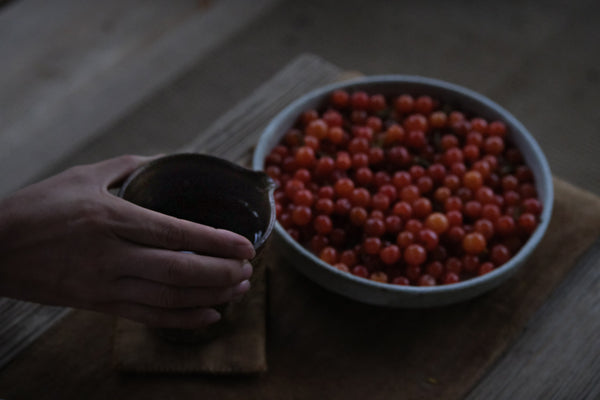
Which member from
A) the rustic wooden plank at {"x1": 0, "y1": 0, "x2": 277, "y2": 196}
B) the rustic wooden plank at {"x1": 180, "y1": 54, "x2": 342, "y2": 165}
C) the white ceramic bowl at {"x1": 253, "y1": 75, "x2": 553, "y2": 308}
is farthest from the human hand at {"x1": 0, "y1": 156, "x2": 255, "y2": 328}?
the rustic wooden plank at {"x1": 0, "y1": 0, "x2": 277, "y2": 196}

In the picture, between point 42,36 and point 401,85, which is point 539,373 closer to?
point 401,85

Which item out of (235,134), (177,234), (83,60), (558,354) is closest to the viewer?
(177,234)

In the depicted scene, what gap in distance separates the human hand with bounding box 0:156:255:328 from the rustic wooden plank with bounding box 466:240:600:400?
28 cm

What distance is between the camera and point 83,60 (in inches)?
57.1

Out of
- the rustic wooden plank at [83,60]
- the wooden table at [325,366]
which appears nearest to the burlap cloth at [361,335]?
the wooden table at [325,366]

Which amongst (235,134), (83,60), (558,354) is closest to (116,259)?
(235,134)

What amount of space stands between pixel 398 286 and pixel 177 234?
8.7 inches

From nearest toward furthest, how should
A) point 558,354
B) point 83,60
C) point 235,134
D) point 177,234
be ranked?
point 177,234
point 558,354
point 235,134
point 83,60

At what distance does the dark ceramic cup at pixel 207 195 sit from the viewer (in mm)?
550

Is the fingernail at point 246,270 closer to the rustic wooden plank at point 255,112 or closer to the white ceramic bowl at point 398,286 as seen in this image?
the white ceramic bowl at point 398,286

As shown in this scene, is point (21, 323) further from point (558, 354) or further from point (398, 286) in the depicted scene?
point (558, 354)

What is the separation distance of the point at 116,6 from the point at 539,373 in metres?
1.43

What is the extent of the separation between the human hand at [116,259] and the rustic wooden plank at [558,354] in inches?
11.1

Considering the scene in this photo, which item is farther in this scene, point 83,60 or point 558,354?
point 83,60
